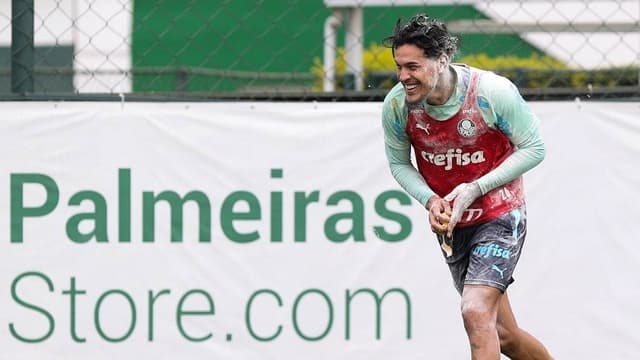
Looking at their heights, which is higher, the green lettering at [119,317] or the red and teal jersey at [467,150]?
the red and teal jersey at [467,150]

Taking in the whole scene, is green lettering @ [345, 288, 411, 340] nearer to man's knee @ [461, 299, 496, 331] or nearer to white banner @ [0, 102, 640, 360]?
white banner @ [0, 102, 640, 360]

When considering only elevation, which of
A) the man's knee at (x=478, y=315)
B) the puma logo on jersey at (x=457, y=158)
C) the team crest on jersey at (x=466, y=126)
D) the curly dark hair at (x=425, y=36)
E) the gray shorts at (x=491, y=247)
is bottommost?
the man's knee at (x=478, y=315)

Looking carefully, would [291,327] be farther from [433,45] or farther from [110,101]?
[433,45]

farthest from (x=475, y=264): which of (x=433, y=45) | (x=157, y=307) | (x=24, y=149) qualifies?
(x=24, y=149)

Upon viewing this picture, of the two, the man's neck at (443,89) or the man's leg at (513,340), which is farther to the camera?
the man's leg at (513,340)

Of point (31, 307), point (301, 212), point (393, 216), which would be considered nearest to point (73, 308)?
point (31, 307)

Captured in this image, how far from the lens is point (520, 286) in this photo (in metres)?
6.15

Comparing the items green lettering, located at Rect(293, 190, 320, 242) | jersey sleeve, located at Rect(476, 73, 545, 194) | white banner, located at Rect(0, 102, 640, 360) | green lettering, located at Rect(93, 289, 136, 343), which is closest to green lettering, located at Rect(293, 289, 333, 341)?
white banner, located at Rect(0, 102, 640, 360)

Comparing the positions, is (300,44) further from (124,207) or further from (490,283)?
(490,283)

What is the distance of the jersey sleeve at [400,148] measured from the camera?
16.8ft

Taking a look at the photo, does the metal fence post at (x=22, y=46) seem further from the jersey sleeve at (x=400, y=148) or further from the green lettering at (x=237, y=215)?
the jersey sleeve at (x=400, y=148)

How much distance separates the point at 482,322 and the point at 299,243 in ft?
4.81

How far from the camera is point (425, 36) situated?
4.87 metres

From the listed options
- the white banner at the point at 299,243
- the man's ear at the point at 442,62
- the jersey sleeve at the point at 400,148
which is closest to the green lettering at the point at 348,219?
the white banner at the point at 299,243
